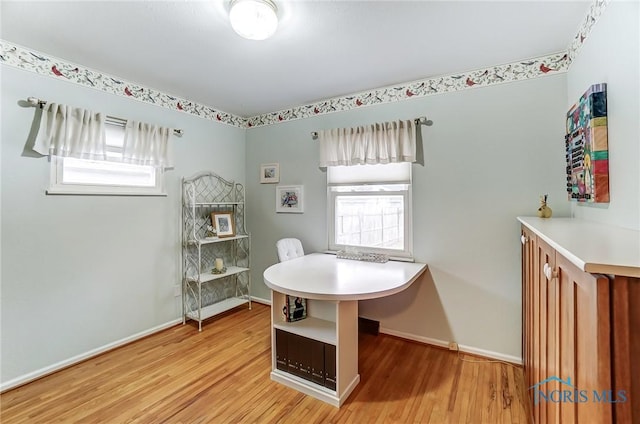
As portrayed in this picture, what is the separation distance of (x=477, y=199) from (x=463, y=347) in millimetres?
1284

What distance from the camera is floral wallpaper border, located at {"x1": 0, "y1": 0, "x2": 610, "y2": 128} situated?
6.55 ft

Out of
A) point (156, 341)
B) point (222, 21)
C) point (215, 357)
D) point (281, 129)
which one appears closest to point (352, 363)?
point (215, 357)

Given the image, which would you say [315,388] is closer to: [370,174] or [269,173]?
[370,174]

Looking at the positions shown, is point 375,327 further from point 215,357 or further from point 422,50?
point 422,50

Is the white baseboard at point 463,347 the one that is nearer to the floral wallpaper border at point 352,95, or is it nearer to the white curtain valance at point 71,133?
the floral wallpaper border at point 352,95

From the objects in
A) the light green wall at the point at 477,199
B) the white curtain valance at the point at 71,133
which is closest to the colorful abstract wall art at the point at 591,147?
the light green wall at the point at 477,199

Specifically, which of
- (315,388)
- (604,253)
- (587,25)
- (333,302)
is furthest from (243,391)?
(587,25)

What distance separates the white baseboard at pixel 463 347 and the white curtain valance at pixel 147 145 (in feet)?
9.05

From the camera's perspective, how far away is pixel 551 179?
7.02 ft

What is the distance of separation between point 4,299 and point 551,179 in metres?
4.04

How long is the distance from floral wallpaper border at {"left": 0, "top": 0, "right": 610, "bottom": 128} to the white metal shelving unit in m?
0.88

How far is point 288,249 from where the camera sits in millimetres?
2941

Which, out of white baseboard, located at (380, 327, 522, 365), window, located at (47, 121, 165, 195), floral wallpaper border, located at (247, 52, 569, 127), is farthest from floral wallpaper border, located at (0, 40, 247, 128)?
white baseboard, located at (380, 327, 522, 365)

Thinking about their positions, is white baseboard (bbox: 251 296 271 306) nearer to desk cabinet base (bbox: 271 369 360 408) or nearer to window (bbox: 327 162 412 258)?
window (bbox: 327 162 412 258)
